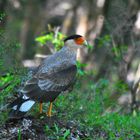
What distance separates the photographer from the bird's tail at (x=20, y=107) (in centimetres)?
816

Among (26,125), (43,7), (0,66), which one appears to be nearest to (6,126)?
(26,125)

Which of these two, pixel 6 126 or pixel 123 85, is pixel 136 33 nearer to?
pixel 123 85

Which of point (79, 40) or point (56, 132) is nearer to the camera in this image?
point (56, 132)

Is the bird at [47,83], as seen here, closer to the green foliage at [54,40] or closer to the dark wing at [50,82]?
the dark wing at [50,82]

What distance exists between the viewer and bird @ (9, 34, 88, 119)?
27.2 ft

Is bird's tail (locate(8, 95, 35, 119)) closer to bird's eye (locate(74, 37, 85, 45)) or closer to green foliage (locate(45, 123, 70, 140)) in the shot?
green foliage (locate(45, 123, 70, 140))

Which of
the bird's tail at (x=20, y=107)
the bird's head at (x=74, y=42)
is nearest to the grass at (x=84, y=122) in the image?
the bird's tail at (x=20, y=107)

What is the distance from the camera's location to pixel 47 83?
881 centimetres

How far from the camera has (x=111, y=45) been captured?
49.5 feet

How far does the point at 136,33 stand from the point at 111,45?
56.3 inches

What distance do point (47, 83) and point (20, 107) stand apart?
0.74 m

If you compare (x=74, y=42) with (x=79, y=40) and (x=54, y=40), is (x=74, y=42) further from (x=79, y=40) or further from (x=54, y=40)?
(x=54, y=40)

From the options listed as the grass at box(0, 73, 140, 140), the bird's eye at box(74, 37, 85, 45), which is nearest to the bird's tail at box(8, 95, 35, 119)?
the grass at box(0, 73, 140, 140)

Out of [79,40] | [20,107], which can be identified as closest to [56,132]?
[20,107]
